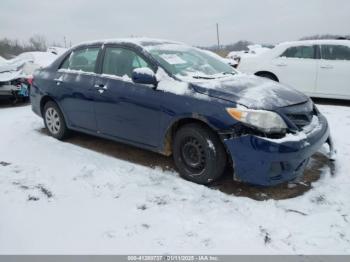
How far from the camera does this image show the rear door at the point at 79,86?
4.96 metres

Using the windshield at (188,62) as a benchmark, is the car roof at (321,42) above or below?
above

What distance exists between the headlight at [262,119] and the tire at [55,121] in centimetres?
309

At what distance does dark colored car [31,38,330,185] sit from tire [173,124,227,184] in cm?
1

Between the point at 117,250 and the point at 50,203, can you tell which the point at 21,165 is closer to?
the point at 50,203

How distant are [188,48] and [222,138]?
6.47 feet

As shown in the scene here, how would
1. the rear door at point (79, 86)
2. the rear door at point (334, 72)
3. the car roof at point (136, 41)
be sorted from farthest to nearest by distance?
the rear door at point (334, 72) < the rear door at point (79, 86) < the car roof at point (136, 41)

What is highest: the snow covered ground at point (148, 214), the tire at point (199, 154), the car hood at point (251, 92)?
the car hood at point (251, 92)

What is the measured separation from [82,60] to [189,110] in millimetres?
2286

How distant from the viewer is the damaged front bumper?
3393mm

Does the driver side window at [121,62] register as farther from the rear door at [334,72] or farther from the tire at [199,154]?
the rear door at [334,72]

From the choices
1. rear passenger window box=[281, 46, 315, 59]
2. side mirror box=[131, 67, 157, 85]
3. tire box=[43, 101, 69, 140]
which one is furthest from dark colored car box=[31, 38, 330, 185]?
rear passenger window box=[281, 46, 315, 59]

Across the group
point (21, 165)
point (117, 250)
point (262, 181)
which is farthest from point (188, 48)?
point (117, 250)

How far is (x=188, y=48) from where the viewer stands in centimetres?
511

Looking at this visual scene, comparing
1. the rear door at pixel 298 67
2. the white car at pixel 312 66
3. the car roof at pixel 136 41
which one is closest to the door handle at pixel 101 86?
the car roof at pixel 136 41
